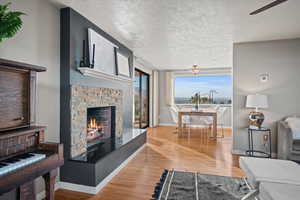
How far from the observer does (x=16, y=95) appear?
1408mm

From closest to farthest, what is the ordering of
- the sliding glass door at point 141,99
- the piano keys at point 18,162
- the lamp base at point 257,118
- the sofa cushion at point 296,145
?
the piano keys at point 18,162, the sofa cushion at point 296,145, the lamp base at point 257,118, the sliding glass door at point 141,99

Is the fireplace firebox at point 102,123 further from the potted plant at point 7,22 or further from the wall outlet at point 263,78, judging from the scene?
the wall outlet at point 263,78

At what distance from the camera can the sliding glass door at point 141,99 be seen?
5.71 metres

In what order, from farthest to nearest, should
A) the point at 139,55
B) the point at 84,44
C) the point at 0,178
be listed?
1. the point at 139,55
2. the point at 84,44
3. the point at 0,178

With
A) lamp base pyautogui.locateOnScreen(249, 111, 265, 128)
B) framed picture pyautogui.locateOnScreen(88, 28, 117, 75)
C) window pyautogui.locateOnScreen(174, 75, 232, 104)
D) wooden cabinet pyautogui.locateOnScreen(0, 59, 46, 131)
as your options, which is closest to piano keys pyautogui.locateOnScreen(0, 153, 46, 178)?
wooden cabinet pyautogui.locateOnScreen(0, 59, 46, 131)

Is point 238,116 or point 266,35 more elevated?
point 266,35

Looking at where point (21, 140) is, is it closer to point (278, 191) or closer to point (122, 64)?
point (278, 191)

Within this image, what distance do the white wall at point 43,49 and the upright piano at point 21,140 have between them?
44 cm

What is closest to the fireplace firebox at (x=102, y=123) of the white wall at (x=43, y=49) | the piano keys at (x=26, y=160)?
the white wall at (x=43, y=49)

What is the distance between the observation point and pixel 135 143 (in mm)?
3451

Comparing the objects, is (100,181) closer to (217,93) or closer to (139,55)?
(139,55)

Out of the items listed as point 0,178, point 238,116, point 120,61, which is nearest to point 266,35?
point 238,116

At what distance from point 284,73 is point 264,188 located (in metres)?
2.99

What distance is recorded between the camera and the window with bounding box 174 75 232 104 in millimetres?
6918
